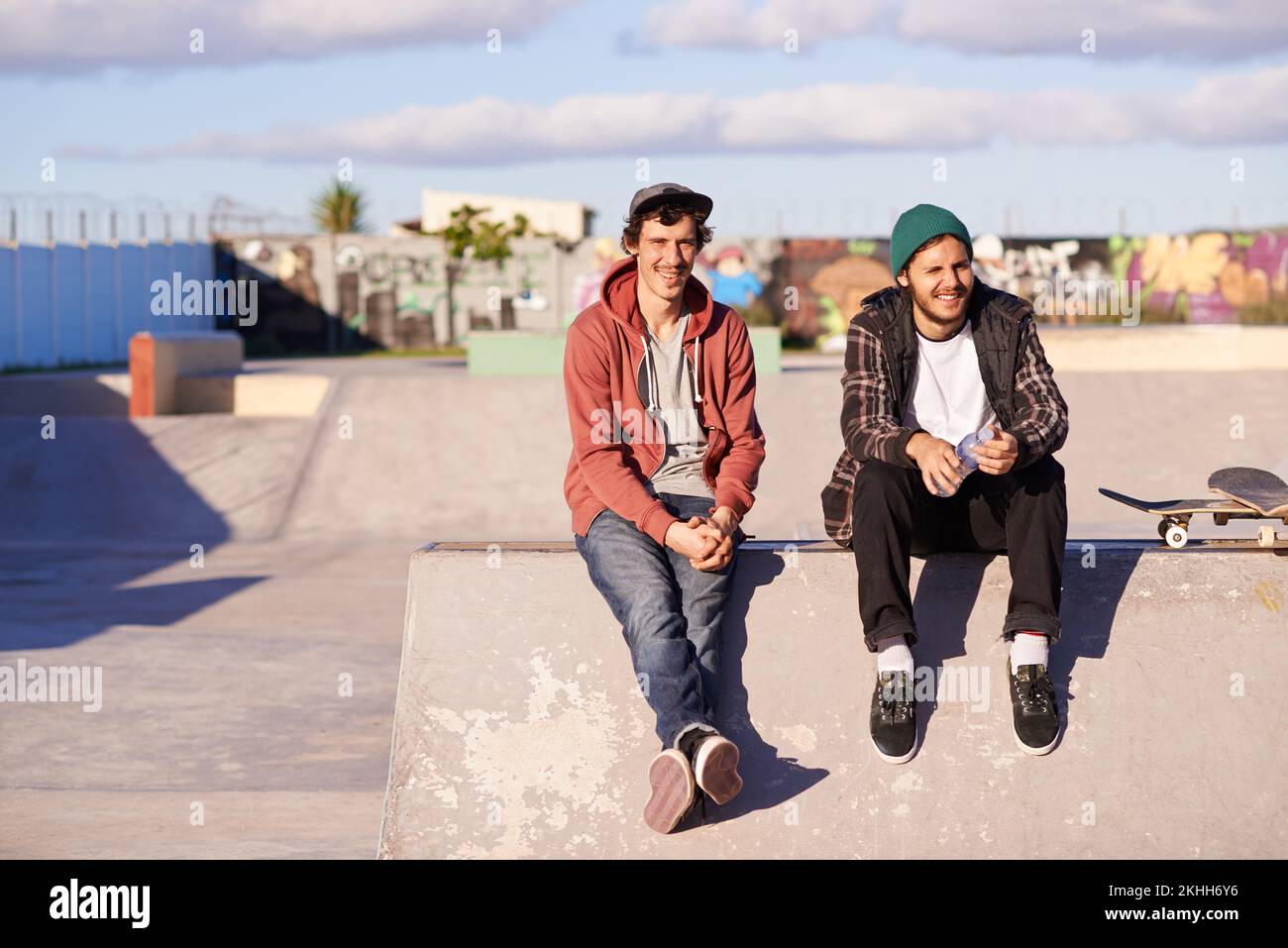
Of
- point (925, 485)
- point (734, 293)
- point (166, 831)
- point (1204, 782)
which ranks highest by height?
point (734, 293)

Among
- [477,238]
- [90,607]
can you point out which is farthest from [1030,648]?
[477,238]

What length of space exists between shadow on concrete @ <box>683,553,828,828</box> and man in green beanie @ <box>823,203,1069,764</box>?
0.23m

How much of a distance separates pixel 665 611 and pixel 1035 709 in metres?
1.00

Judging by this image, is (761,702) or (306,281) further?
(306,281)

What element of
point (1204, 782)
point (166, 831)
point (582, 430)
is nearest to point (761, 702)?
point (582, 430)

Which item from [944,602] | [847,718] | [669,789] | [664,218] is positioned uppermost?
[664,218]

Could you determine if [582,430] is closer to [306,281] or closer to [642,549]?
[642,549]

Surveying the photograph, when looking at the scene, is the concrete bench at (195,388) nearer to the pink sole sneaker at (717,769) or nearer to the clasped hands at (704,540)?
the clasped hands at (704,540)

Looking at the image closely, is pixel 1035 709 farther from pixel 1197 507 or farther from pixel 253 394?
pixel 253 394

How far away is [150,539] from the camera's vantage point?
40.9ft

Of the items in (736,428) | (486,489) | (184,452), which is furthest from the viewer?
(184,452)

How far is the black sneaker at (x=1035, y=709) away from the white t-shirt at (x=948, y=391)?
0.68 m

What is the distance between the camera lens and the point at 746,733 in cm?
391

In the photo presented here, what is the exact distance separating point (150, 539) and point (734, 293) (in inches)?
862
